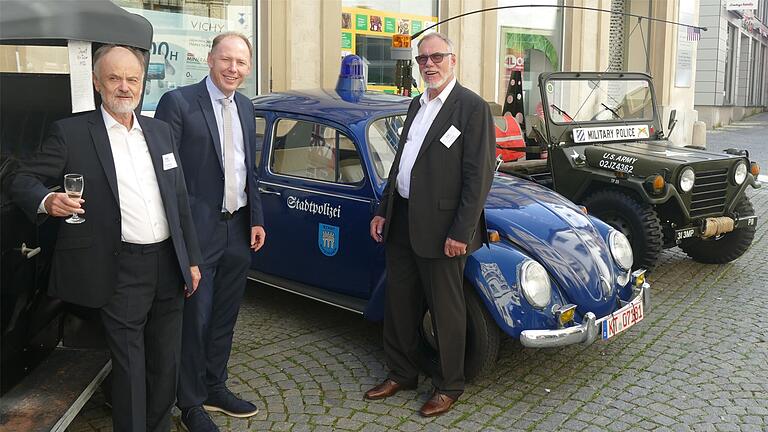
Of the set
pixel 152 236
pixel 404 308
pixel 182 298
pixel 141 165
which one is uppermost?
pixel 141 165

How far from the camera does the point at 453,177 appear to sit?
3.68 metres

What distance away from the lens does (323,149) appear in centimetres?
489

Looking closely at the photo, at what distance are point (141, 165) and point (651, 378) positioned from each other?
3.05 meters

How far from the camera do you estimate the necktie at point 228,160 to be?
358 cm

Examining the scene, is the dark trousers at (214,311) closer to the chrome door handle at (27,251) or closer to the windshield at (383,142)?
the chrome door handle at (27,251)

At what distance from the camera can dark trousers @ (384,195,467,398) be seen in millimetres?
3807

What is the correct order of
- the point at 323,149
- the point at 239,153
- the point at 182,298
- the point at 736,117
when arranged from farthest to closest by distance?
1. the point at 736,117
2. the point at 323,149
3. the point at 239,153
4. the point at 182,298

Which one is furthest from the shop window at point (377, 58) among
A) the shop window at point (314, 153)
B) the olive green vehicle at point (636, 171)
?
the shop window at point (314, 153)

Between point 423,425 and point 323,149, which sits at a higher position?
point 323,149

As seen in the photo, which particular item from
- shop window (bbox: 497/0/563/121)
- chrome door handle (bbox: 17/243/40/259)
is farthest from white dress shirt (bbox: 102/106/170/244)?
shop window (bbox: 497/0/563/121)

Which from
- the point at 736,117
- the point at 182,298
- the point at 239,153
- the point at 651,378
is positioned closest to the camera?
the point at 182,298

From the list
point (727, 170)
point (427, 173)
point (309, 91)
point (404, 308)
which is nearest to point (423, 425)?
point (404, 308)

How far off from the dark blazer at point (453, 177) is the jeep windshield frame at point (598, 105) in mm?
3221

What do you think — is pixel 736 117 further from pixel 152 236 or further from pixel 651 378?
pixel 152 236
